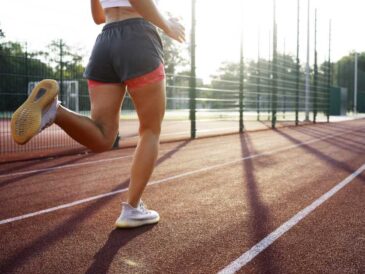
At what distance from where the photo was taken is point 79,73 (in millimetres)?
9242

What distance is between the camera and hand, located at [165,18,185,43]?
8.72 ft

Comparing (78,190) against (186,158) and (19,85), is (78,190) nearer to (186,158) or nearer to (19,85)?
(186,158)

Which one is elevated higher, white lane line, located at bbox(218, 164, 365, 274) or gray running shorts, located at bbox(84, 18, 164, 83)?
gray running shorts, located at bbox(84, 18, 164, 83)

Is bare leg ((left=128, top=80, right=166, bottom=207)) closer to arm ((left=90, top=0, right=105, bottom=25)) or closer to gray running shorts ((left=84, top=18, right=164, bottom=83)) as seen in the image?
gray running shorts ((left=84, top=18, right=164, bottom=83))

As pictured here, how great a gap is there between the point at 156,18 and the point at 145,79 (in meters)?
0.37

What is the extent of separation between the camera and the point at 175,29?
2.67 m

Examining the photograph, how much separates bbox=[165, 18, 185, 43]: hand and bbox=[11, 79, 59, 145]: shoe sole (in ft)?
2.73

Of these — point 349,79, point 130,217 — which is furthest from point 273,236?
point 349,79

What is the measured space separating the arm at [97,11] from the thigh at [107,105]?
0.70m

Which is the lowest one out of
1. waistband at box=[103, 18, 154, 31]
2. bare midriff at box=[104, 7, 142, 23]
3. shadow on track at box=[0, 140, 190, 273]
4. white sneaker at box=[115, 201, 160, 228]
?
shadow on track at box=[0, 140, 190, 273]

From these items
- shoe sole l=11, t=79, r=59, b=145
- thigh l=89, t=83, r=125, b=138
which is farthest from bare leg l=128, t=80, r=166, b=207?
shoe sole l=11, t=79, r=59, b=145

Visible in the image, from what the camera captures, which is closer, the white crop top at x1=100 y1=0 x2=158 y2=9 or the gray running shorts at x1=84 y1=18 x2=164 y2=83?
the gray running shorts at x1=84 y1=18 x2=164 y2=83

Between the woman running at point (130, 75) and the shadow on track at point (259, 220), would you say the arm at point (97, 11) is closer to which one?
the woman running at point (130, 75)

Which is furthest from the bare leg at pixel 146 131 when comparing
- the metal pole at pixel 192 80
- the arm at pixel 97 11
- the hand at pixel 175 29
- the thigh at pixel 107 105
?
the metal pole at pixel 192 80
